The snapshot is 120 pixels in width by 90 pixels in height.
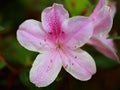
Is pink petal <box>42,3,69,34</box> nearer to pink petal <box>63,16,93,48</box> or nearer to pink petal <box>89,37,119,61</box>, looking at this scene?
pink petal <box>63,16,93,48</box>

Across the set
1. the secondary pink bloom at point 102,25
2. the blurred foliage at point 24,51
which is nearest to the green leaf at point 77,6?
the blurred foliage at point 24,51

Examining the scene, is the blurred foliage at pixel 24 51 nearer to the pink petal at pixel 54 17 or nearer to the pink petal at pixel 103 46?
the pink petal at pixel 103 46

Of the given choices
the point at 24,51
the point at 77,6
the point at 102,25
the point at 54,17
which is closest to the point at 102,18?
the point at 102,25

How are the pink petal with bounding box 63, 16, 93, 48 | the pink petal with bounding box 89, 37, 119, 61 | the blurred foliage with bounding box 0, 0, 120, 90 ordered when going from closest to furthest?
the pink petal with bounding box 63, 16, 93, 48, the pink petal with bounding box 89, 37, 119, 61, the blurred foliage with bounding box 0, 0, 120, 90

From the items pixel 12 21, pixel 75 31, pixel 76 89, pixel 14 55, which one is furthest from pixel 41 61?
pixel 12 21

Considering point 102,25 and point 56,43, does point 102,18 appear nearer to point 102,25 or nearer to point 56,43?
point 102,25

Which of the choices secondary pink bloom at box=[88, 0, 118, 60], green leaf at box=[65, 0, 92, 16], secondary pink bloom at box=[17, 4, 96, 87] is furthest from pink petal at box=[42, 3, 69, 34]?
green leaf at box=[65, 0, 92, 16]

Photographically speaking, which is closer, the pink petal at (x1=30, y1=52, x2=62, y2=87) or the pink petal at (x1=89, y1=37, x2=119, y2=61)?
the pink petal at (x1=30, y1=52, x2=62, y2=87)
